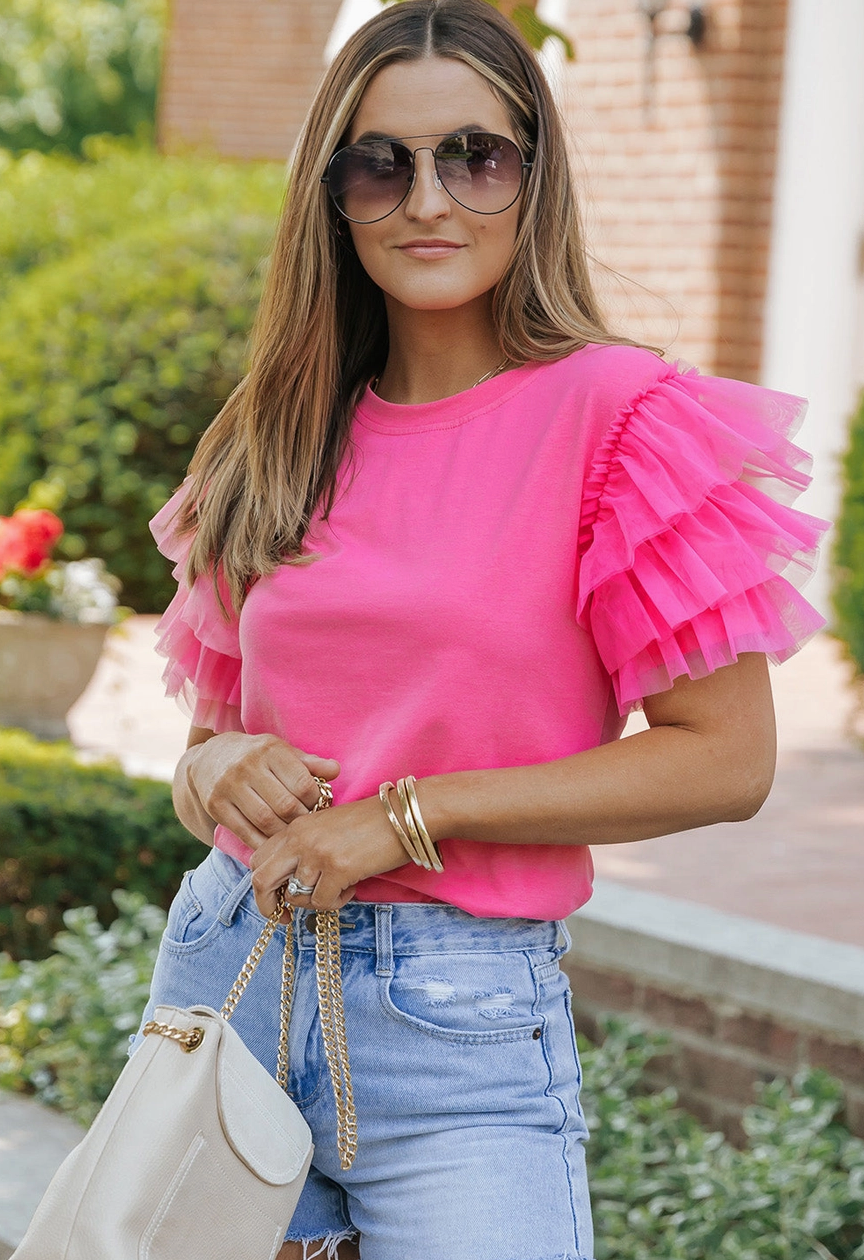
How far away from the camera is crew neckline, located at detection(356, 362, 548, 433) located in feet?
6.00

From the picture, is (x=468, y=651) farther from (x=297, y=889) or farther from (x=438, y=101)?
(x=438, y=101)

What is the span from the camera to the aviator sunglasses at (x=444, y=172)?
72.4 inches

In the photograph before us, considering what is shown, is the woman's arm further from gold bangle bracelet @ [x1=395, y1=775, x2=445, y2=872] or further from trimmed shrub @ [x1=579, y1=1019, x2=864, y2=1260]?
trimmed shrub @ [x1=579, y1=1019, x2=864, y2=1260]

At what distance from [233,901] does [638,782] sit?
0.52 meters

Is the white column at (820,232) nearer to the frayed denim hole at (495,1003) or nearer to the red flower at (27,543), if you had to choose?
the red flower at (27,543)

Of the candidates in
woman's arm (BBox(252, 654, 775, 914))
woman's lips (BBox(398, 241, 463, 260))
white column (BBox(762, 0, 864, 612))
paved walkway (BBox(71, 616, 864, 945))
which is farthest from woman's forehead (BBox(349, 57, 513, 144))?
white column (BBox(762, 0, 864, 612))

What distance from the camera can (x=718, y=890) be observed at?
196 inches

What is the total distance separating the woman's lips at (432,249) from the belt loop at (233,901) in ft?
2.48

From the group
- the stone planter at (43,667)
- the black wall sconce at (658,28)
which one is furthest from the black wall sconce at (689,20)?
the stone planter at (43,667)

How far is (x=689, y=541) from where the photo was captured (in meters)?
1.68

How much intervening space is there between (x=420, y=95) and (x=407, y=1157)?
3.94 ft

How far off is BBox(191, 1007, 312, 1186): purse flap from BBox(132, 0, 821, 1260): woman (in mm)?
102

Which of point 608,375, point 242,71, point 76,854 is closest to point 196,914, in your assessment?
point 608,375

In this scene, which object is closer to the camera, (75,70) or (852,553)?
(852,553)
